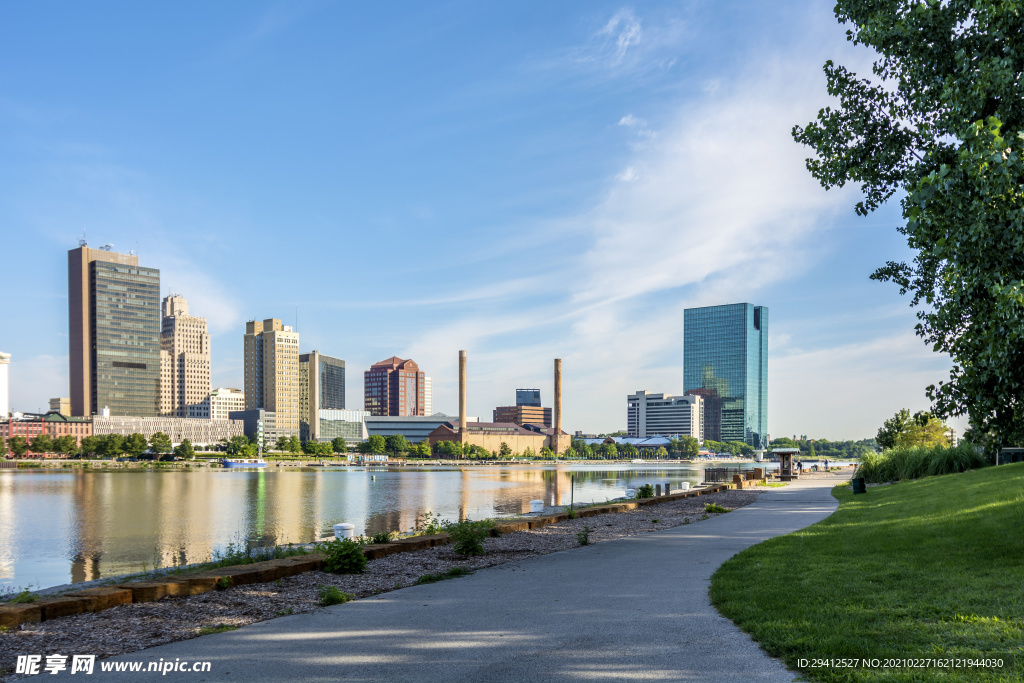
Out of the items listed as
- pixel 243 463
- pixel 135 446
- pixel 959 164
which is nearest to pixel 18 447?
pixel 135 446

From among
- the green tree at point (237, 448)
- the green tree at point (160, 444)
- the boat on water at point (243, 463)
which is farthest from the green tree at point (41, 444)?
the boat on water at point (243, 463)

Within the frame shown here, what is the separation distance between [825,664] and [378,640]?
4460 mm

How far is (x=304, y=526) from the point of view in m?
31.8

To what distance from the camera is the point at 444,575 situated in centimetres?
1133

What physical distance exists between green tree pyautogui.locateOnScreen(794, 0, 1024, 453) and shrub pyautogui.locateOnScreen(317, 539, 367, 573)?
970cm

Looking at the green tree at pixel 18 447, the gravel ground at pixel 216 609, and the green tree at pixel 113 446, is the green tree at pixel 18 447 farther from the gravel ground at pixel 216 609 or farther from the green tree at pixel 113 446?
the gravel ground at pixel 216 609

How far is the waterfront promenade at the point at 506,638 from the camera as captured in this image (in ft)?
21.0

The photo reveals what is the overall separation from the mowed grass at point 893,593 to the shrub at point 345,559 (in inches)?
222

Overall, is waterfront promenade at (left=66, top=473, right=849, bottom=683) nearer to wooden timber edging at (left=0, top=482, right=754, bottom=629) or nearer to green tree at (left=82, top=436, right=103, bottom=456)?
wooden timber edging at (left=0, top=482, right=754, bottom=629)

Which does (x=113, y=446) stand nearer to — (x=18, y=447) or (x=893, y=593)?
(x=18, y=447)

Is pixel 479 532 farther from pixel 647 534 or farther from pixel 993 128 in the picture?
pixel 993 128

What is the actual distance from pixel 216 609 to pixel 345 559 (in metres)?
2.87

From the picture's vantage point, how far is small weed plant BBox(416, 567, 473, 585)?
10.9 metres

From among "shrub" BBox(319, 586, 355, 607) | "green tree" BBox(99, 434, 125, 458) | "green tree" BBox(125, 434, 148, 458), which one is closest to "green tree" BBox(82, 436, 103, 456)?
"green tree" BBox(99, 434, 125, 458)
